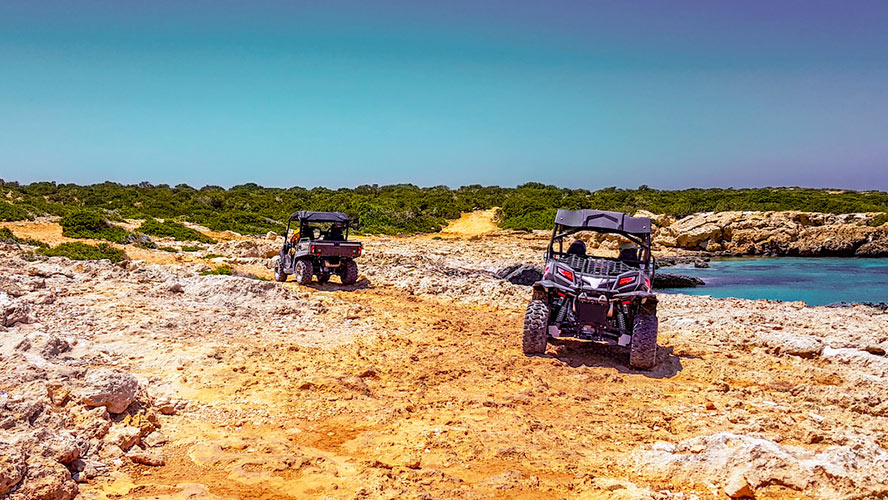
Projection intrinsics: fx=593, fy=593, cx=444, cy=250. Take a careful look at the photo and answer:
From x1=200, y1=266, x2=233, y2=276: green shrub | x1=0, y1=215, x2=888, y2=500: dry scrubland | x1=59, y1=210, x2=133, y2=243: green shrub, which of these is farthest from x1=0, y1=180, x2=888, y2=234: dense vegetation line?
x1=0, y1=215, x2=888, y2=500: dry scrubland

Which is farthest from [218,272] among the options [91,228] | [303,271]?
[91,228]

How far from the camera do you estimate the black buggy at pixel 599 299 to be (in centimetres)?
739

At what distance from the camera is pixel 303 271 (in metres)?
13.6

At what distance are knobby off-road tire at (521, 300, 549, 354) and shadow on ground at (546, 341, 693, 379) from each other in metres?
0.43

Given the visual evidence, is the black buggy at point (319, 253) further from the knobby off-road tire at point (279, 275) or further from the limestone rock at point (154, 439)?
the limestone rock at point (154, 439)

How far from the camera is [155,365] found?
6.67 metres

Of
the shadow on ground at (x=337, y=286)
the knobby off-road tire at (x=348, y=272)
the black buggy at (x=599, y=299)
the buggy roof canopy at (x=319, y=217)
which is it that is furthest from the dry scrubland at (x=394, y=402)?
the buggy roof canopy at (x=319, y=217)

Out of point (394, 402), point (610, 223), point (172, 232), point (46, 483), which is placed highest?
point (610, 223)

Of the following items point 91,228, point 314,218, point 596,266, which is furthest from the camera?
point 91,228

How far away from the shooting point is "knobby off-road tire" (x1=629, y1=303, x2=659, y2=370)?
7402 millimetres

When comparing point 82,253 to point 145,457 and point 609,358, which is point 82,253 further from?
point 609,358

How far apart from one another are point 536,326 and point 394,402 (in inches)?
95.2

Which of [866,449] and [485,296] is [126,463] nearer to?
[866,449]

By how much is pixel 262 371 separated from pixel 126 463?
2663 millimetres
